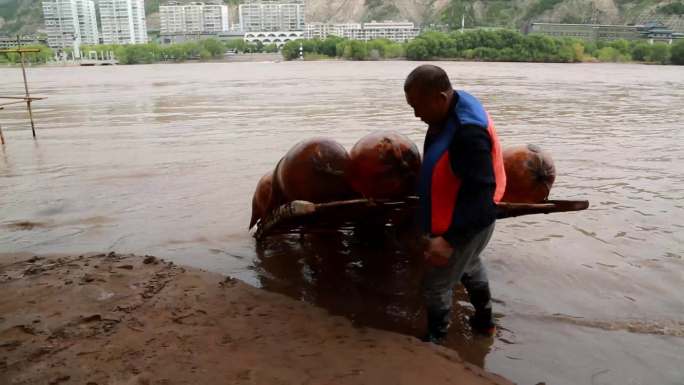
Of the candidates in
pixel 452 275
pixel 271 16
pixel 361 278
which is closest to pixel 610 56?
pixel 361 278

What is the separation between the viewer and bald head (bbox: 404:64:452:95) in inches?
114

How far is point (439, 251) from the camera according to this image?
10.00 feet

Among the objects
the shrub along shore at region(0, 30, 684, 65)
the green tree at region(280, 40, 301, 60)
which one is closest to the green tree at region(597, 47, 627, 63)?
the shrub along shore at region(0, 30, 684, 65)

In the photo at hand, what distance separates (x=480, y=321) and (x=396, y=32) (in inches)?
5704

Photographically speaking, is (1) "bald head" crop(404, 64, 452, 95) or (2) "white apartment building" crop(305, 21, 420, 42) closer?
(1) "bald head" crop(404, 64, 452, 95)

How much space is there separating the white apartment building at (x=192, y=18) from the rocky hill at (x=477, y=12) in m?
30.6

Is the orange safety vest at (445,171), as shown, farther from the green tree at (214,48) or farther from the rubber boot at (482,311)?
the green tree at (214,48)

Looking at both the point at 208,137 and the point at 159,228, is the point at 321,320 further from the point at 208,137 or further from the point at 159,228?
the point at 208,137

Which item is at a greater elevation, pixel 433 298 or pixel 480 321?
pixel 433 298

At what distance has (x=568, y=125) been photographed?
14828 mm

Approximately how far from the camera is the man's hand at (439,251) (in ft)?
10.0

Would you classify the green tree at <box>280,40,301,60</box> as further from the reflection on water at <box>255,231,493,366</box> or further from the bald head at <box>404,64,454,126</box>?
the bald head at <box>404,64,454,126</box>

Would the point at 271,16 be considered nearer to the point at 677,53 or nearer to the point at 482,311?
the point at 677,53

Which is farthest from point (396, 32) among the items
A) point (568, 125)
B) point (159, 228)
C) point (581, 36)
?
point (159, 228)
